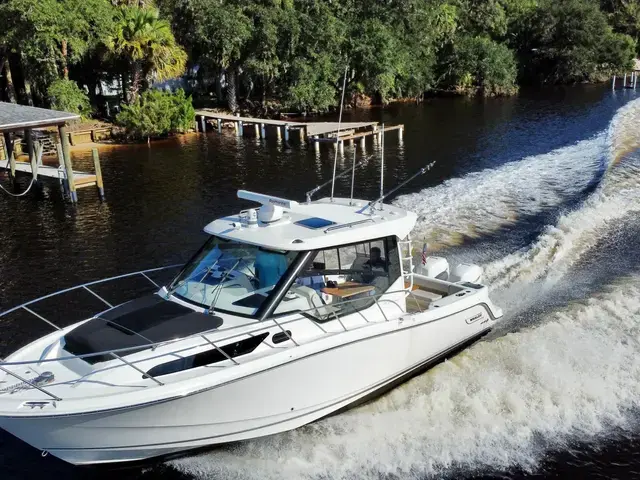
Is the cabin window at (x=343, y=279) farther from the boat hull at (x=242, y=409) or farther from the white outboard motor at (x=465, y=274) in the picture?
the white outboard motor at (x=465, y=274)

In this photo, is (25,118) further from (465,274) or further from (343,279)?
(465,274)

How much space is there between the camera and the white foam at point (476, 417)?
27.3 feet

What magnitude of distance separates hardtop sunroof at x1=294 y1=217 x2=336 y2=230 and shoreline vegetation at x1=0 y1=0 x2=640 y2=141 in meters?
27.9

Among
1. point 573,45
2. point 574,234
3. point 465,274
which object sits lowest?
point 574,234

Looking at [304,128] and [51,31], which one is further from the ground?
[51,31]

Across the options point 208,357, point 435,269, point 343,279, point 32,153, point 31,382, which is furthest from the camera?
point 32,153

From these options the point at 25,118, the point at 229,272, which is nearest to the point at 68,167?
the point at 25,118

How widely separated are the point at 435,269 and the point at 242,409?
16.6ft

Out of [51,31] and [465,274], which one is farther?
[51,31]

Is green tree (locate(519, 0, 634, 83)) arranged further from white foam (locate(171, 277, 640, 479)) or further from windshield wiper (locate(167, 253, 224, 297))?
windshield wiper (locate(167, 253, 224, 297))

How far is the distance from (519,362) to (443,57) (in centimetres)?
5129

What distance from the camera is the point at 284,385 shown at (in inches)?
328

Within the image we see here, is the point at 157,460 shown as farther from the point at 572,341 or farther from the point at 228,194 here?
the point at 228,194

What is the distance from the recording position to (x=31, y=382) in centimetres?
777
